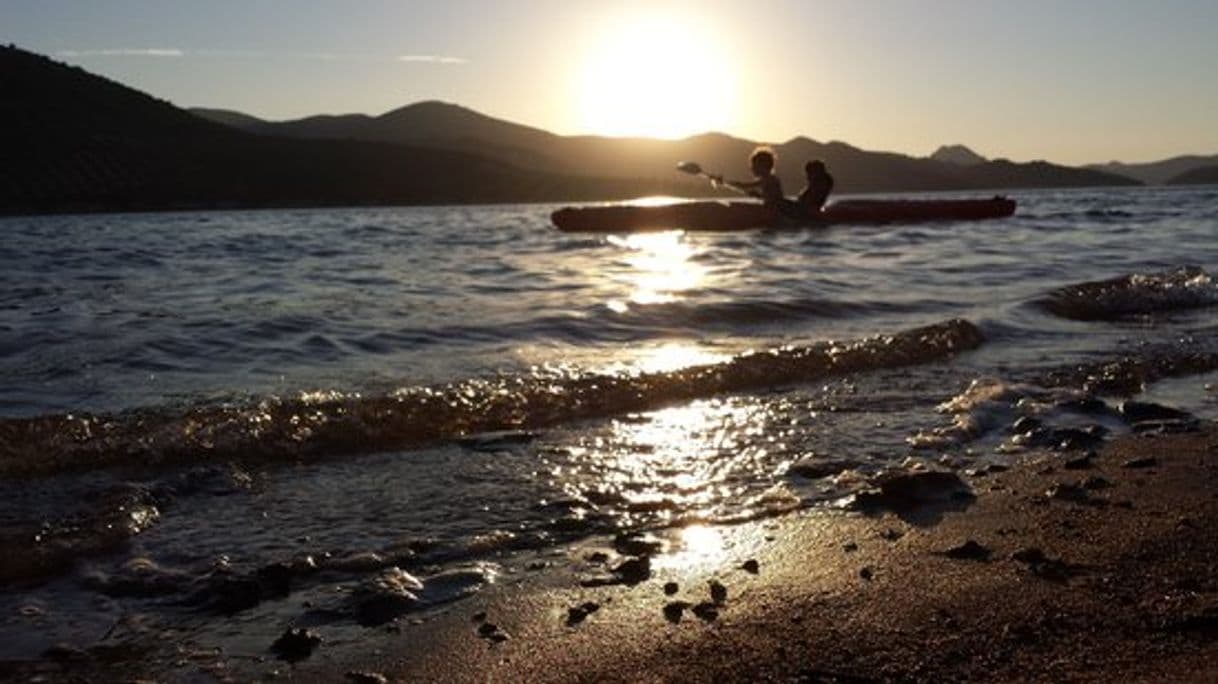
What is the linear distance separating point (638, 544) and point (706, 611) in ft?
2.40

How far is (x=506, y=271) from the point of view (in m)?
16.0

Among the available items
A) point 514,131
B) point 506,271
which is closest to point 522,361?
point 506,271

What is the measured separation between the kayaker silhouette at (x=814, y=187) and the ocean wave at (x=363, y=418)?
16295mm

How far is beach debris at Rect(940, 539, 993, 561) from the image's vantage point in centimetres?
378

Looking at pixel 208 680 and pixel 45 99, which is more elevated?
pixel 45 99

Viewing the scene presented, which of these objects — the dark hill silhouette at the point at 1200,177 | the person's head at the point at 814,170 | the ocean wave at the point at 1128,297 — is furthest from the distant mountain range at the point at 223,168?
the ocean wave at the point at 1128,297

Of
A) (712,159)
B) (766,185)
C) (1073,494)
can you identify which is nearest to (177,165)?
(712,159)

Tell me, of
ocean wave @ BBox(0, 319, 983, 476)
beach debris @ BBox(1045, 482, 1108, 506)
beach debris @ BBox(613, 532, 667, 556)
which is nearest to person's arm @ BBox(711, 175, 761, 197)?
ocean wave @ BBox(0, 319, 983, 476)

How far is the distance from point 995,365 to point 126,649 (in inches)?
257

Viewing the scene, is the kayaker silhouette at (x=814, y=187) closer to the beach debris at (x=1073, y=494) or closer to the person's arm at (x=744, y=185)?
the person's arm at (x=744, y=185)

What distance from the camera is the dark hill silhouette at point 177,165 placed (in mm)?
74750

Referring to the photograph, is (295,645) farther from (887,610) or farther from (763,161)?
(763,161)

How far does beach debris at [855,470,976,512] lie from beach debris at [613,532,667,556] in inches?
36.2

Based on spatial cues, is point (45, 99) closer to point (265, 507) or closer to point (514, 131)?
point (514, 131)
